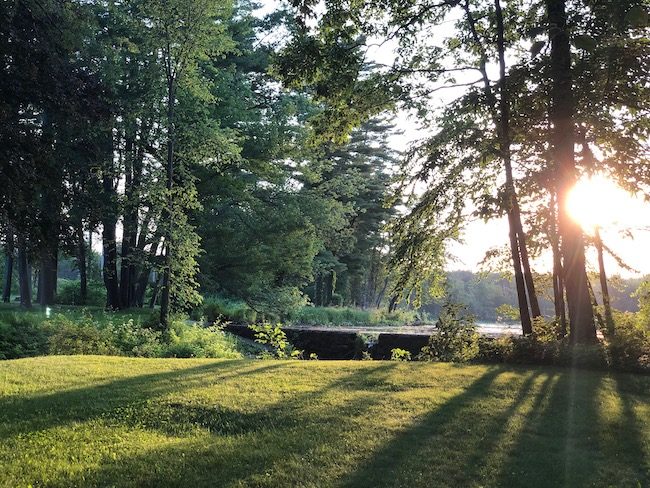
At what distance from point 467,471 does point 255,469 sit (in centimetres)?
154

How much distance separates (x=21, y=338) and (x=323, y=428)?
372 inches

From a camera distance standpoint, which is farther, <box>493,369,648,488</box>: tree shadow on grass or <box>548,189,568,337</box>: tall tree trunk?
<box>548,189,568,337</box>: tall tree trunk

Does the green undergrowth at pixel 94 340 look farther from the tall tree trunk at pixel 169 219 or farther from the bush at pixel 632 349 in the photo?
the bush at pixel 632 349

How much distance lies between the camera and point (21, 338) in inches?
464

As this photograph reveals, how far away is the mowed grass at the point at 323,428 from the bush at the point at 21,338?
11.9 ft

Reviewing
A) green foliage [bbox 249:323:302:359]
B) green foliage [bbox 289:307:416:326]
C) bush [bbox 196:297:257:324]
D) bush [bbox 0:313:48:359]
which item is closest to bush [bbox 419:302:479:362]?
green foliage [bbox 249:323:302:359]

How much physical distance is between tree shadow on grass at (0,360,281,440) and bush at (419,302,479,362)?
3.93 m

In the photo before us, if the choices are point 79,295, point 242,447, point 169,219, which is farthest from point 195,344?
point 79,295

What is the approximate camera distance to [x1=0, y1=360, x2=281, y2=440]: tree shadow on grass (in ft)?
16.8

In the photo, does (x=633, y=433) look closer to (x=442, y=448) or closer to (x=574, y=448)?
(x=574, y=448)

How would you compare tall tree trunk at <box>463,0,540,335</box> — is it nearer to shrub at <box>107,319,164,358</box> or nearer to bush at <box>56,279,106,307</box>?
shrub at <box>107,319,164,358</box>

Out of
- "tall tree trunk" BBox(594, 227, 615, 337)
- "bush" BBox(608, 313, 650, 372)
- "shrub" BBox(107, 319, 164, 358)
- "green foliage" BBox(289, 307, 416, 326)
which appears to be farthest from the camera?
"green foliage" BBox(289, 307, 416, 326)

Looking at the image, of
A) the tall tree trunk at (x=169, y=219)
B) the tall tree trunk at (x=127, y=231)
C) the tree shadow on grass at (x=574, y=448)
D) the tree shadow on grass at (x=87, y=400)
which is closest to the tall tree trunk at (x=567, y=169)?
the tree shadow on grass at (x=574, y=448)

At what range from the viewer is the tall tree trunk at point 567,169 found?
8883 mm
